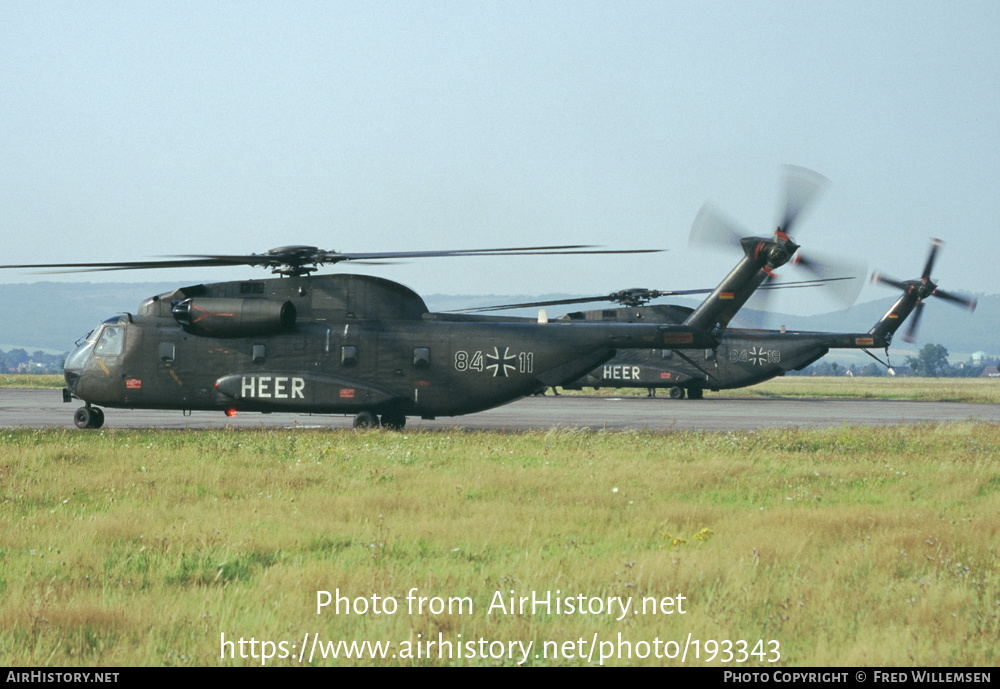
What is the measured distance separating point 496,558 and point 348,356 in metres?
14.3

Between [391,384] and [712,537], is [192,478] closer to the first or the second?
[712,537]

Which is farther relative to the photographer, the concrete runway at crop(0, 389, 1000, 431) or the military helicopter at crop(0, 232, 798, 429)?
the concrete runway at crop(0, 389, 1000, 431)

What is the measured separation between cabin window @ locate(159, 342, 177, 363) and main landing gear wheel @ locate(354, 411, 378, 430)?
5.06m

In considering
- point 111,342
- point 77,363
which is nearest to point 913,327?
point 111,342

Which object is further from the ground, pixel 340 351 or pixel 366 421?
pixel 340 351

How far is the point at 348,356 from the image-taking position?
21.7m

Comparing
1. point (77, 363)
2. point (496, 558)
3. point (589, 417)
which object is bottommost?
point (589, 417)

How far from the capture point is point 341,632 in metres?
5.86

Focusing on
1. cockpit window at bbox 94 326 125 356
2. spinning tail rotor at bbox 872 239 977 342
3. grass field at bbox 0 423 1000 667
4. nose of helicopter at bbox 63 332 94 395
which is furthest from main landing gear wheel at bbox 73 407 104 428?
spinning tail rotor at bbox 872 239 977 342

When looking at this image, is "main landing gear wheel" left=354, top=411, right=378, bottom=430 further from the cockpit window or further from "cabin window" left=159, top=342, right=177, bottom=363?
the cockpit window

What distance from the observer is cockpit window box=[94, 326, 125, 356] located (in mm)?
22641

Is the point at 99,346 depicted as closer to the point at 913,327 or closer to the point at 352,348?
the point at 352,348
